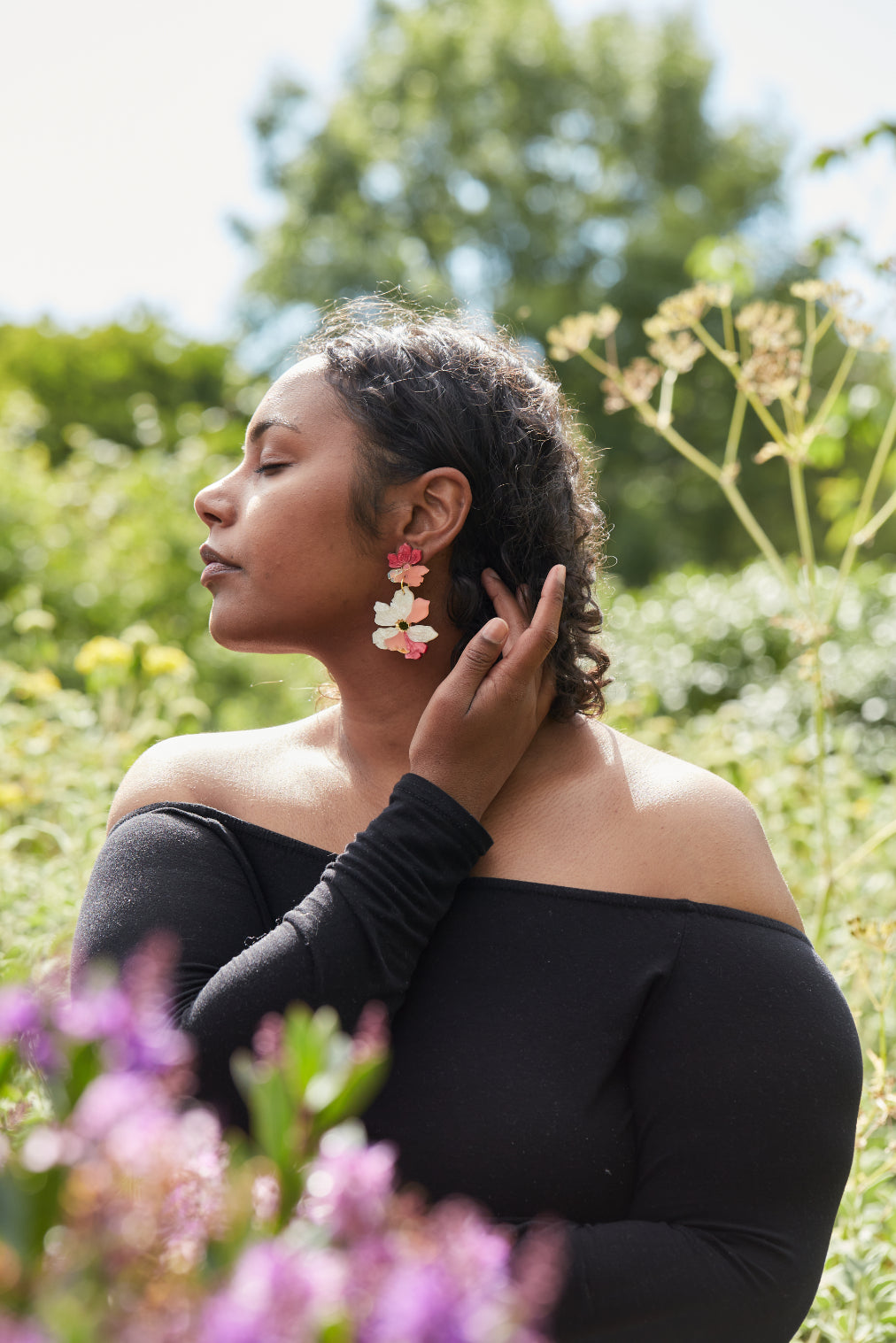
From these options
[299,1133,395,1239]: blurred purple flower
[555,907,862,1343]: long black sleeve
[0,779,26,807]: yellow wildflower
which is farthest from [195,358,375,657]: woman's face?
[0,779,26,807]: yellow wildflower

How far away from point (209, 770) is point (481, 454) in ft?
2.07

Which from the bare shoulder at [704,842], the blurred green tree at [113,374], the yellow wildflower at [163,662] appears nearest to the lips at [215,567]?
the bare shoulder at [704,842]

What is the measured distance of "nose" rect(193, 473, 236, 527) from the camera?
1.62m

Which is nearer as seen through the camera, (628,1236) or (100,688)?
(628,1236)

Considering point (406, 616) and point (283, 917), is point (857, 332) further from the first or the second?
point (283, 917)

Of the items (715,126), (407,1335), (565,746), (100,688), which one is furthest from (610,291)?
(407,1335)

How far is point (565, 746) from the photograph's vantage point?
5.56 feet

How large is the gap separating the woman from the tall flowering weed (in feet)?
2.69

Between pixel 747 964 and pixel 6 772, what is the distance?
2443 mm

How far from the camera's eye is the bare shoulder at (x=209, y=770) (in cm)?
166

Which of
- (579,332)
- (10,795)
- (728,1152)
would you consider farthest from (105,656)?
(728,1152)

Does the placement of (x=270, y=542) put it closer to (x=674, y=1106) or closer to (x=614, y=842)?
(x=614, y=842)

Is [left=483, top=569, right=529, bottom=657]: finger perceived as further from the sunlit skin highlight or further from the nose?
the nose

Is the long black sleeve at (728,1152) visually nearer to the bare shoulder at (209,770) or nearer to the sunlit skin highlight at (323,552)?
the sunlit skin highlight at (323,552)
